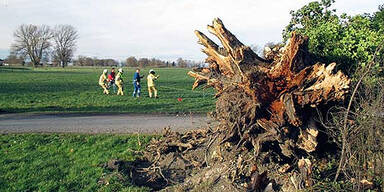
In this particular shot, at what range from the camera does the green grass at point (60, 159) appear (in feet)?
21.6

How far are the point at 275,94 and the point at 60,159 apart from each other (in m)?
5.47

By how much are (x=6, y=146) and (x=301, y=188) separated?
7875 millimetres

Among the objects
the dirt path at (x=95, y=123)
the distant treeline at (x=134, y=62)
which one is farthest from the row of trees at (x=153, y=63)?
the dirt path at (x=95, y=123)

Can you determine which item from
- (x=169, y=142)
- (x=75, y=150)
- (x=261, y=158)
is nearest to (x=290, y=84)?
(x=261, y=158)

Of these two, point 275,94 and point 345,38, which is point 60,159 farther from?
point 345,38

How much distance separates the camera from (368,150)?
4941 mm

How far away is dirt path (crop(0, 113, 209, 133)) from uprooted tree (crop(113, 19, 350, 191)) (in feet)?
11.3

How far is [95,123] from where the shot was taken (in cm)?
1178

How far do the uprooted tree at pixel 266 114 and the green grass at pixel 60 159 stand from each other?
1.13 m

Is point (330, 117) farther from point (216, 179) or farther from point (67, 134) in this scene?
point (67, 134)

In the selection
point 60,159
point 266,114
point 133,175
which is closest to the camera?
point 266,114

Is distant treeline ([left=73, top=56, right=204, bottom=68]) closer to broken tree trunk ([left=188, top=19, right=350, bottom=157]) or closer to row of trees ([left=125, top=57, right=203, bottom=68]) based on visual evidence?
row of trees ([left=125, top=57, right=203, bottom=68])

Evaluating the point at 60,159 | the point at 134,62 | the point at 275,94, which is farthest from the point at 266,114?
the point at 134,62

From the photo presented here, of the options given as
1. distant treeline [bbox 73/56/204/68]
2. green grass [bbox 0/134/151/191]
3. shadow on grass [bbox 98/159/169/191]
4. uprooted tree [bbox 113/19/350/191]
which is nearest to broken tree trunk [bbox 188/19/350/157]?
uprooted tree [bbox 113/19/350/191]
